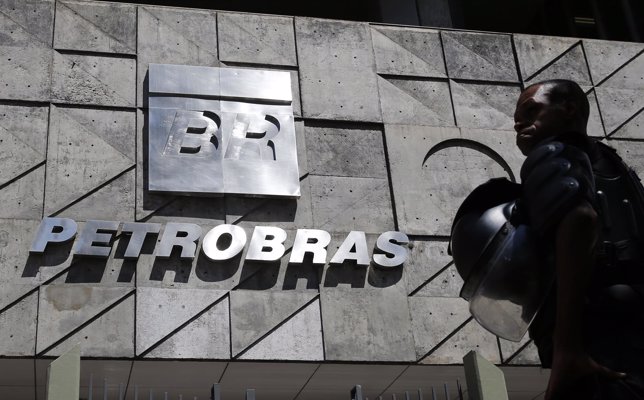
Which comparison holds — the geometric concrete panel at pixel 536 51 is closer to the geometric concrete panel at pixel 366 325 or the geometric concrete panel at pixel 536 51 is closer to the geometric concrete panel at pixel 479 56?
the geometric concrete panel at pixel 479 56

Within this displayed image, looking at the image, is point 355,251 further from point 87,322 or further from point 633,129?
point 633,129

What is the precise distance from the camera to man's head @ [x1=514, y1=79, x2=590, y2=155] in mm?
4586

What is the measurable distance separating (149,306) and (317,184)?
9.69 ft

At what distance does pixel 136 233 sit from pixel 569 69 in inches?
292

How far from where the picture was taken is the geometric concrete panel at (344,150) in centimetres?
1510

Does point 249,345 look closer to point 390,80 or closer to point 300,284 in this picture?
point 300,284

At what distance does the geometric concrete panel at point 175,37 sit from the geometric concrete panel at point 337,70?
4.36 ft

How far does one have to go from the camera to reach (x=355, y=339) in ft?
45.3

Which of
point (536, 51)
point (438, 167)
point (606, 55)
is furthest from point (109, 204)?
point (606, 55)

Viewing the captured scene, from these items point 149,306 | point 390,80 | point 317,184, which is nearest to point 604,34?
point 390,80

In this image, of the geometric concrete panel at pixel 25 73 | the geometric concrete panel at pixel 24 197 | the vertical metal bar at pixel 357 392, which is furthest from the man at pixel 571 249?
the geometric concrete panel at pixel 25 73

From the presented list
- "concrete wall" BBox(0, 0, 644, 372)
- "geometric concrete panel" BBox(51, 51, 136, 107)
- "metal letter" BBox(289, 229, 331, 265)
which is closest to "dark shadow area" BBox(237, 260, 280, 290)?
"concrete wall" BBox(0, 0, 644, 372)

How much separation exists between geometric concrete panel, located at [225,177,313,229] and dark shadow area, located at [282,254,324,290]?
0.55 m

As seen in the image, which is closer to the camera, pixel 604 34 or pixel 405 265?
pixel 405 265
